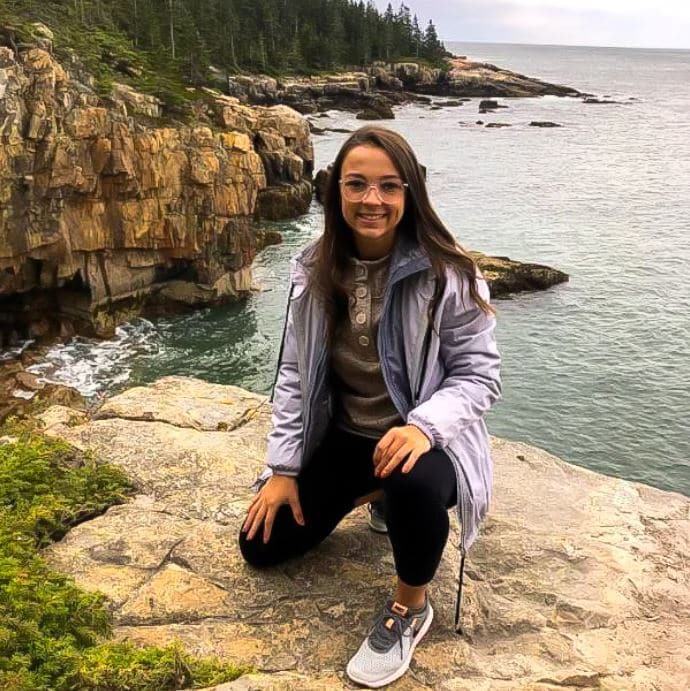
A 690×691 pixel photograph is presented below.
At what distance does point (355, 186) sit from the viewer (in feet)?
11.7

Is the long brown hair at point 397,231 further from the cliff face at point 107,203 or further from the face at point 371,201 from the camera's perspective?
the cliff face at point 107,203

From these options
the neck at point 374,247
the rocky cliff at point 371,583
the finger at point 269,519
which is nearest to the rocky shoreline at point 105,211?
the rocky cliff at point 371,583

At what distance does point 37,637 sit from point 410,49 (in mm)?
113772

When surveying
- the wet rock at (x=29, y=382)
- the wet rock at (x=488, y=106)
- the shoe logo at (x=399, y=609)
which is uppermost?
the shoe logo at (x=399, y=609)

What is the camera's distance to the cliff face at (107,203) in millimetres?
18969

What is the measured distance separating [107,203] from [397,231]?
19.2m

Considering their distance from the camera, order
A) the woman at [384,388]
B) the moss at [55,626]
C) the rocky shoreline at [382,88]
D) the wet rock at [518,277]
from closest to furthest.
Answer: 1. the moss at [55,626]
2. the woman at [384,388]
3. the wet rock at [518,277]
4. the rocky shoreline at [382,88]

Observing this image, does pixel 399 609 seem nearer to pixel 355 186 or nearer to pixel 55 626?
pixel 55 626

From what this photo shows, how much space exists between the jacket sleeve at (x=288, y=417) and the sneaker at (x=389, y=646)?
904mm

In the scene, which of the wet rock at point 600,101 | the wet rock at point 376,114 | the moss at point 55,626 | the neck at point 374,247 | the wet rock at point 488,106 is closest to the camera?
the moss at point 55,626

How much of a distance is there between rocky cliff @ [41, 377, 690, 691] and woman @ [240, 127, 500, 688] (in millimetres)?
219

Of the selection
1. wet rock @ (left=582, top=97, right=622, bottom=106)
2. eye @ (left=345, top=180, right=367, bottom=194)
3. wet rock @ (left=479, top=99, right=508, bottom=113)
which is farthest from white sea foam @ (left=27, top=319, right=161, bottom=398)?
wet rock @ (left=582, top=97, right=622, bottom=106)

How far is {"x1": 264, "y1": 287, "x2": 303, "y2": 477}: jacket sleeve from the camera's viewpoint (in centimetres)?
394

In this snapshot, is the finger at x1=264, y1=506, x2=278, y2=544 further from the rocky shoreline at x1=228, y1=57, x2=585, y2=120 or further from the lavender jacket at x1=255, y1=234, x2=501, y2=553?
the rocky shoreline at x1=228, y1=57, x2=585, y2=120
